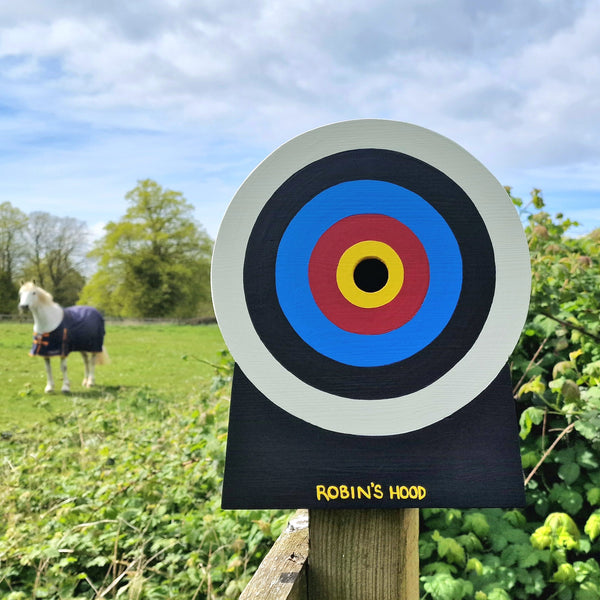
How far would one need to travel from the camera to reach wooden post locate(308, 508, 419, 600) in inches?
38.1

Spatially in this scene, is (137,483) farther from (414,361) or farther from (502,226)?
(502,226)

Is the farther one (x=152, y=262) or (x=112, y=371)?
(x=152, y=262)

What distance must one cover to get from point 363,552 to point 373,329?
0.40m

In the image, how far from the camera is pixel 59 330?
6.45 metres

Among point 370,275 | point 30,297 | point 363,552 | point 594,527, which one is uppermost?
point 370,275

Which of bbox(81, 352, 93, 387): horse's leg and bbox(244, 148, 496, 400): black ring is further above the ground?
bbox(244, 148, 496, 400): black ring

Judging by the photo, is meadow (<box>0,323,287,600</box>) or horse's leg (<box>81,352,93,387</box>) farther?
horse's leg (<box>81,352,93,387</box>)

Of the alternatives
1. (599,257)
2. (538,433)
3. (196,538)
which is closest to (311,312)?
(196,538)

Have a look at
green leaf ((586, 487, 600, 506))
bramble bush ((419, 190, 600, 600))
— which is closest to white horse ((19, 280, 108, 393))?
bramble bush ((419, 190, 600, 600))

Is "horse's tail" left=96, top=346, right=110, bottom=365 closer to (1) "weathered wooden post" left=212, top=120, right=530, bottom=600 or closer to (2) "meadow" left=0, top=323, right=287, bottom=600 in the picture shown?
(2) "meadow" left=0, top=323, right=287, bottom=600

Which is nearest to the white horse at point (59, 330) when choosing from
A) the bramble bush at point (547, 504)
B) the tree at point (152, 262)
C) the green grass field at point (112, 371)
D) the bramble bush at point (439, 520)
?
the green grass field at point (112, 371)

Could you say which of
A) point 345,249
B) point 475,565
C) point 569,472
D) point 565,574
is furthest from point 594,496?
point 345,249

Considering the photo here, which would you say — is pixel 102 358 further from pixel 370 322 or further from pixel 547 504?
pixel 370 322

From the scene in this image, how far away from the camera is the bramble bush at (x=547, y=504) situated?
1491 mm
